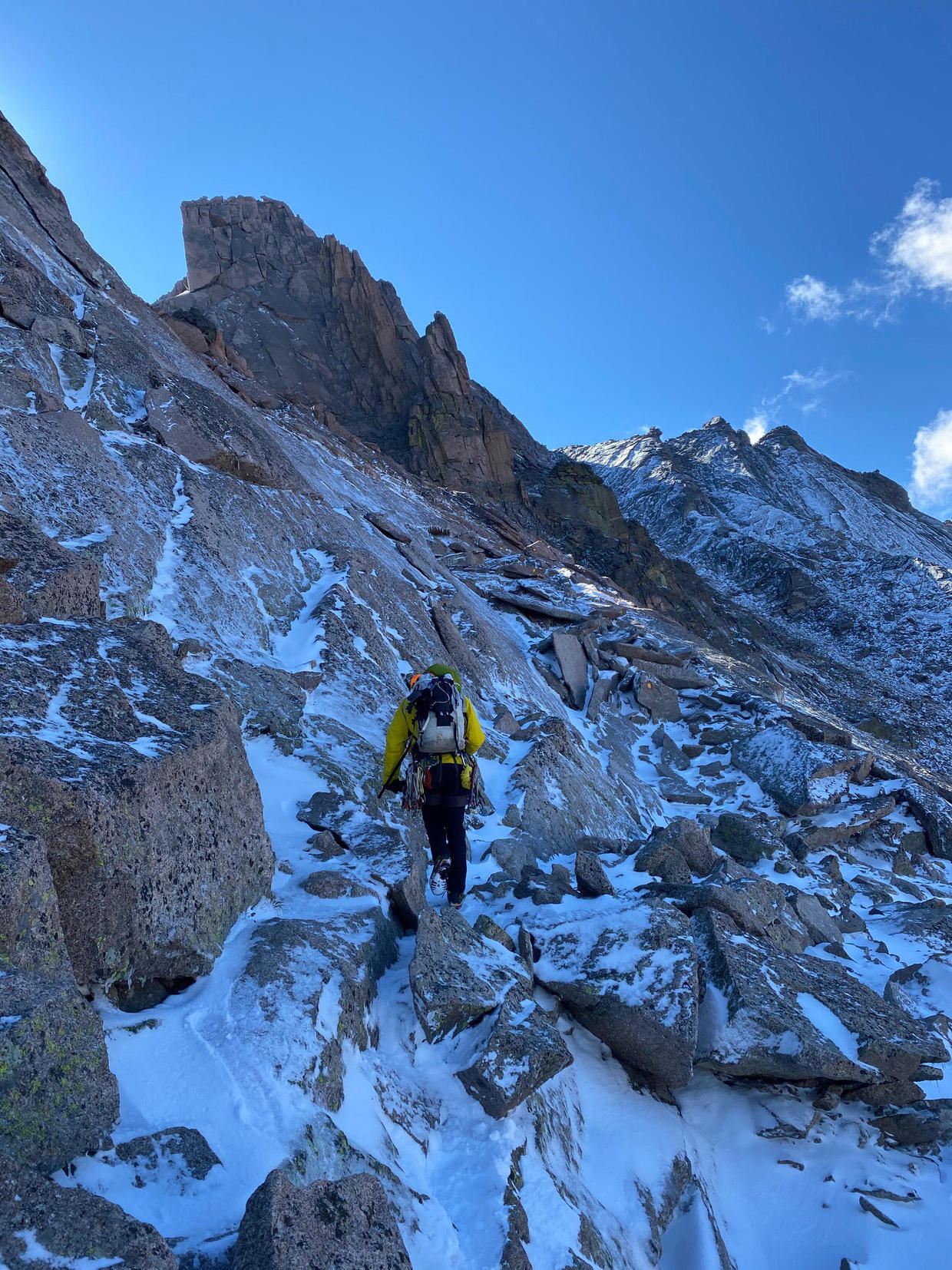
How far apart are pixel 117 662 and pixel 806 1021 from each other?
233 inches

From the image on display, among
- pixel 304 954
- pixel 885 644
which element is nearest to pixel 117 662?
pixel 304 954

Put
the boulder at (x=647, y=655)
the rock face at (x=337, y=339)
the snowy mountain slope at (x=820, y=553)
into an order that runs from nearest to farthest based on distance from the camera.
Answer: the boulder at (x=647, y=655), the snowy mountain slope at (x=820, y=553), the rock face at (x=337, y=339)

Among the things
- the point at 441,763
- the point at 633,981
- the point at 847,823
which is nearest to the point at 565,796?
the point at 441,763

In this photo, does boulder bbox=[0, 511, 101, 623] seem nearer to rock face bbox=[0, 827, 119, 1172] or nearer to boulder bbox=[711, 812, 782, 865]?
rock face bbox=[0, 827, 119, 1172]

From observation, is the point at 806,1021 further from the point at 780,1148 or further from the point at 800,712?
the point at 800,712

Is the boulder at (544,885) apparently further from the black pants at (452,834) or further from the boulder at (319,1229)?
the boulder at (319,1229)

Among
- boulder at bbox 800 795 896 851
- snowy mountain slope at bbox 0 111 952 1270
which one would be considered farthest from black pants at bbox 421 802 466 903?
boulder at bbox 800 795 896 851

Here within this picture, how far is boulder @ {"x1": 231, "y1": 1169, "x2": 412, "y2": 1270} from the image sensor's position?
8.54ft

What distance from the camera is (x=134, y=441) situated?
36.9ft

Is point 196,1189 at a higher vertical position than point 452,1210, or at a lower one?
higher

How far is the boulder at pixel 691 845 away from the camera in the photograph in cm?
862

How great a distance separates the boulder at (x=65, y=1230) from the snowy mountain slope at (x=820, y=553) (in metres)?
33.6

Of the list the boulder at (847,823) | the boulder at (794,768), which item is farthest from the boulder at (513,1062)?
the boulder at (794,768)

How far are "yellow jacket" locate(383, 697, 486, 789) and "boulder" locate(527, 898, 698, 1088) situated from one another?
169 centimetres
